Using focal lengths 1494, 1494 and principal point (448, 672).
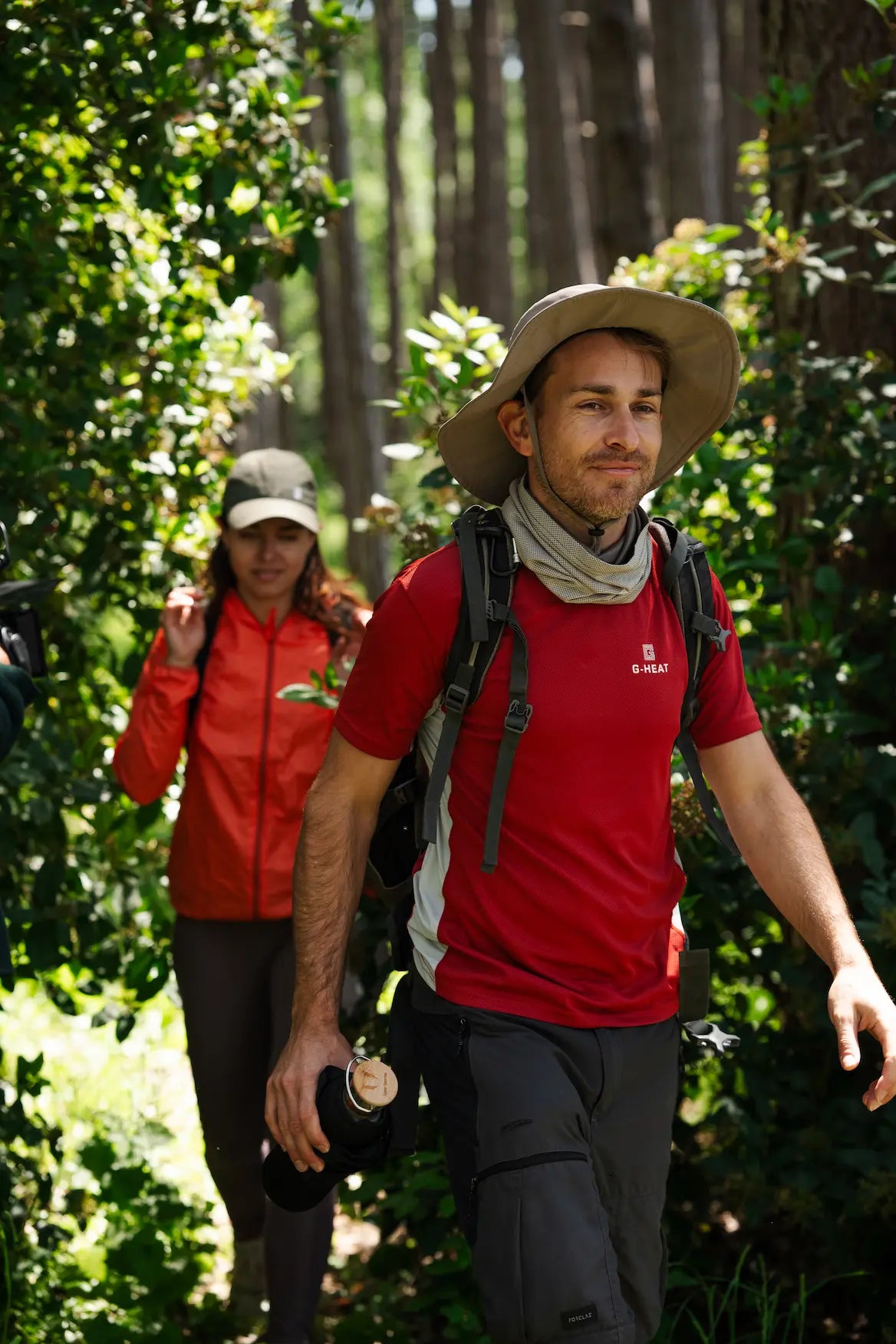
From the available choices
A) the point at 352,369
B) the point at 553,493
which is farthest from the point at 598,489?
the point at 352,369

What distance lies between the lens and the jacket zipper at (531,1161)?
2641mm

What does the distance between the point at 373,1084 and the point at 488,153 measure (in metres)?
18.3

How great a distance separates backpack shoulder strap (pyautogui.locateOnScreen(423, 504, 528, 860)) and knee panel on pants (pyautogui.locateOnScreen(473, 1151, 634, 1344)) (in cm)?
65

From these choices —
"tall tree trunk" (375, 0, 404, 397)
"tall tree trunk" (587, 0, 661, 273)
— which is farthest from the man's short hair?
"tall tree trunk" (375, 0, 404, 397)

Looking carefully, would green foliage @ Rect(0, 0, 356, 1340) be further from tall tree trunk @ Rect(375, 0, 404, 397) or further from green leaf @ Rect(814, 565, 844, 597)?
tall tree trunk @ Rect(375, 0, 404, 397)

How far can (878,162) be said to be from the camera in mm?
4480

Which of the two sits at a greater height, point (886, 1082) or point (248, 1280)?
point (886, 1082)

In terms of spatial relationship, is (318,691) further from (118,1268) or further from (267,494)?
(118,1268)

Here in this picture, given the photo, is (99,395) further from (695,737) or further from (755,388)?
(695,737)

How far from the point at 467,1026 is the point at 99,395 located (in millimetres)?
2558

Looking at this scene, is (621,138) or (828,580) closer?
(828,580)

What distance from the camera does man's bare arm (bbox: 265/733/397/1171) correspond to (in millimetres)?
2828

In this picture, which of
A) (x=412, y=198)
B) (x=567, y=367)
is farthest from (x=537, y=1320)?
(x=412, y=198)

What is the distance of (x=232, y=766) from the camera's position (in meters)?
4.10
